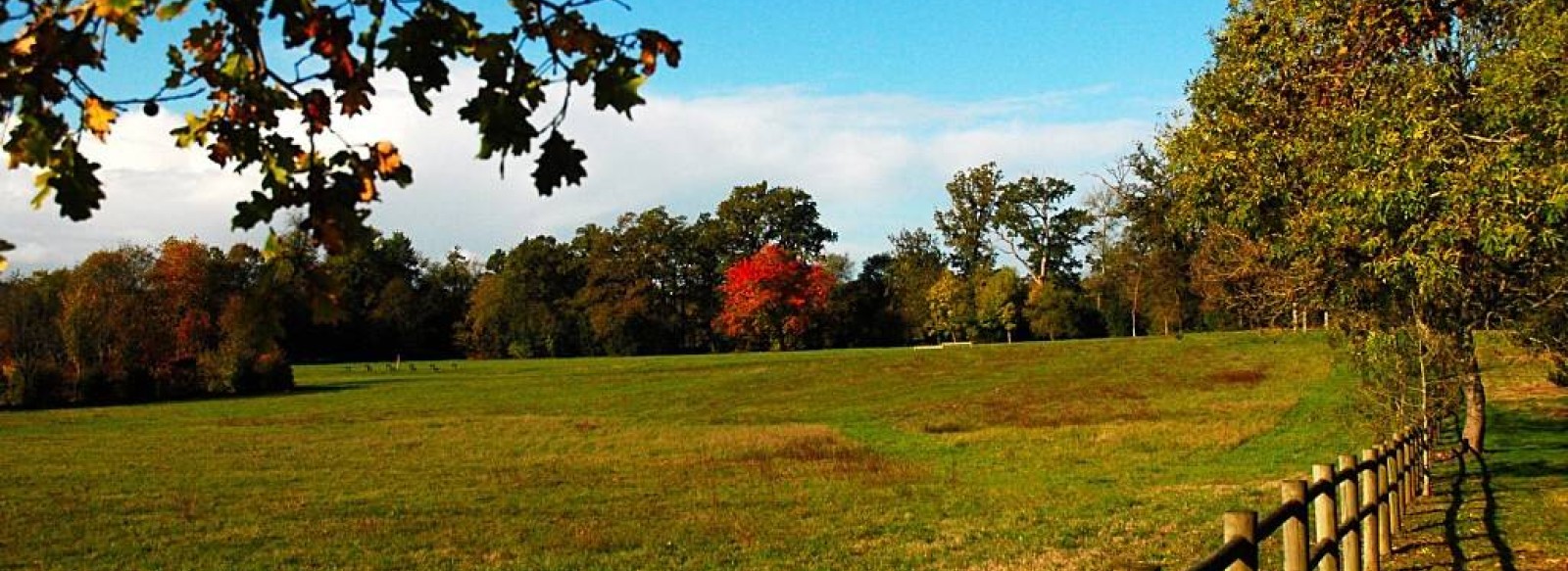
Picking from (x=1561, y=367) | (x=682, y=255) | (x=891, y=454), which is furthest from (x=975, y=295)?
(x=1561, y=367)

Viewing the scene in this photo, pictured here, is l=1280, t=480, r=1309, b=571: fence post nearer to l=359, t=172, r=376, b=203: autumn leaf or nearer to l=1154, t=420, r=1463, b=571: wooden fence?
l=1154, t=420, r=1463, b=571: wooden fence

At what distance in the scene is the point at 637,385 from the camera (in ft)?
194

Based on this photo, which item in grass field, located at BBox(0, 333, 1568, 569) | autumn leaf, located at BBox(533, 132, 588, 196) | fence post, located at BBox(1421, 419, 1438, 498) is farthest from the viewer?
fence post, located at BBox(1421, 419, 1438, 498)

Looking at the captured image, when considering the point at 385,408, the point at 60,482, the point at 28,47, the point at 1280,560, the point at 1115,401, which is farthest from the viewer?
the point at 385,408

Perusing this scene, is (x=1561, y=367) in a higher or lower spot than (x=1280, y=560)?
higher

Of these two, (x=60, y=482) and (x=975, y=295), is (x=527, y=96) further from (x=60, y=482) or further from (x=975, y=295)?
(x=975, y=295)

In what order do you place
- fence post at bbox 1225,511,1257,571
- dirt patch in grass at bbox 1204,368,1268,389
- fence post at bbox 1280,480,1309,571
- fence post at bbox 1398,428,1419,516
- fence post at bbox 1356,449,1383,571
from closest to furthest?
fence post at bbox 1225,511,1257,571, fence post at bbox 1280,480,1309,571, fence post at bbox 1356,449,1383,571, fence post at bbox 1398,428,1419,516, dirt patch in grass at bbox 1204,368,1268,389

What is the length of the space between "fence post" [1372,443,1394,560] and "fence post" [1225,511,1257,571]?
18.9 feet

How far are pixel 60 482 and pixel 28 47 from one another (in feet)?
79.3

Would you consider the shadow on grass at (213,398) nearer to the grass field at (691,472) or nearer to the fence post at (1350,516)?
the grass field at (691,472)

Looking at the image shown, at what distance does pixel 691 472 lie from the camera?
2492cm

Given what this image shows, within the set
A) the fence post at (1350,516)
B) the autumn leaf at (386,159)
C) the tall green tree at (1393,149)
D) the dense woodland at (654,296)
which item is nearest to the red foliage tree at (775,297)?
the dense woodland at (654,296)

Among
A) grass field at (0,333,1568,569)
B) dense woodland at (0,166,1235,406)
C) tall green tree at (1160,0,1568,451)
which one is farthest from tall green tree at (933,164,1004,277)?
tall green tree at (1160,0,1568,451)

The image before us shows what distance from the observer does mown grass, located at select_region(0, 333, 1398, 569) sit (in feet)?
49.7
